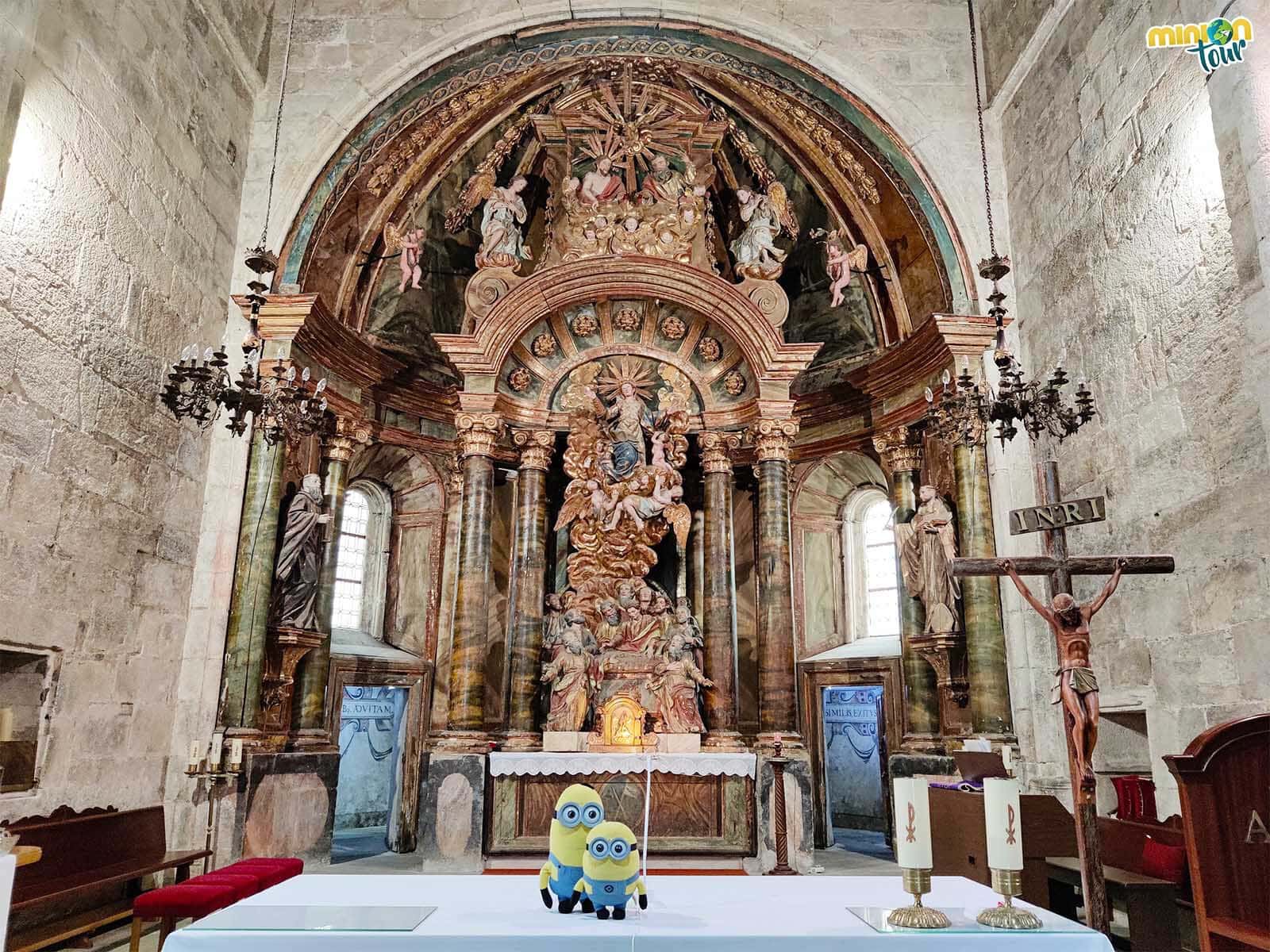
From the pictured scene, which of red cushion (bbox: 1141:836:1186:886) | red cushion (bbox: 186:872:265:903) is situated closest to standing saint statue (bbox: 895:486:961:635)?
red cushion (bbox: 1141:836:1186:886)

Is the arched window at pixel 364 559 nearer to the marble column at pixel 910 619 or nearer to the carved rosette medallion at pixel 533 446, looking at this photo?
the carved rosette medallion at pixel 533 446

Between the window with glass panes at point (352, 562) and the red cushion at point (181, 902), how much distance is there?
652 cm

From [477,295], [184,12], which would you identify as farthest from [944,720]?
[184,12]

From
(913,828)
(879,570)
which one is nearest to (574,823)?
(913,828)

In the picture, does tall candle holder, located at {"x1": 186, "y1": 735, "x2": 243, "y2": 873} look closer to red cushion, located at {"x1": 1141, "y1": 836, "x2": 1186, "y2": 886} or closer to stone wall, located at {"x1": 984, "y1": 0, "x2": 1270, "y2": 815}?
red cushion, located at {"x1": 1141, "y1": 836, "x2": 1186, "y2": 886}

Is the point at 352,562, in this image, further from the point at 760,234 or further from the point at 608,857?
the point at 608,857

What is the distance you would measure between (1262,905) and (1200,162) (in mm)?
4797

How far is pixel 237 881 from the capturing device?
5188 millimetres

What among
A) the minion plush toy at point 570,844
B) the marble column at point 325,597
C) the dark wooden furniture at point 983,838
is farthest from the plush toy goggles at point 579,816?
the marble column at point 325,597

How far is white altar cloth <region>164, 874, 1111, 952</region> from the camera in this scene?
251 cm

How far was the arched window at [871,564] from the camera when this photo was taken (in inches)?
468

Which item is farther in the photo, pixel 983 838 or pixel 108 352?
pixel 108 352

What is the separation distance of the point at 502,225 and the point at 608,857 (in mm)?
9184

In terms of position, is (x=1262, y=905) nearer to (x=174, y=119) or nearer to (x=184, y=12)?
(x=174, y=119)
